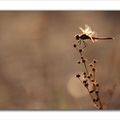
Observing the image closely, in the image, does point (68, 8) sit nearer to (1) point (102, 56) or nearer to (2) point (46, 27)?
(2) point (46, 27)

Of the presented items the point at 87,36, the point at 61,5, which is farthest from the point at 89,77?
the point at 61,5

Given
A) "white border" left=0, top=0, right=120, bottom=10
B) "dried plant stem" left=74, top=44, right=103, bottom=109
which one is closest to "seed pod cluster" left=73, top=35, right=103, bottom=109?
"dried plant stem" left=74, top=44, right=103, bottom=109
